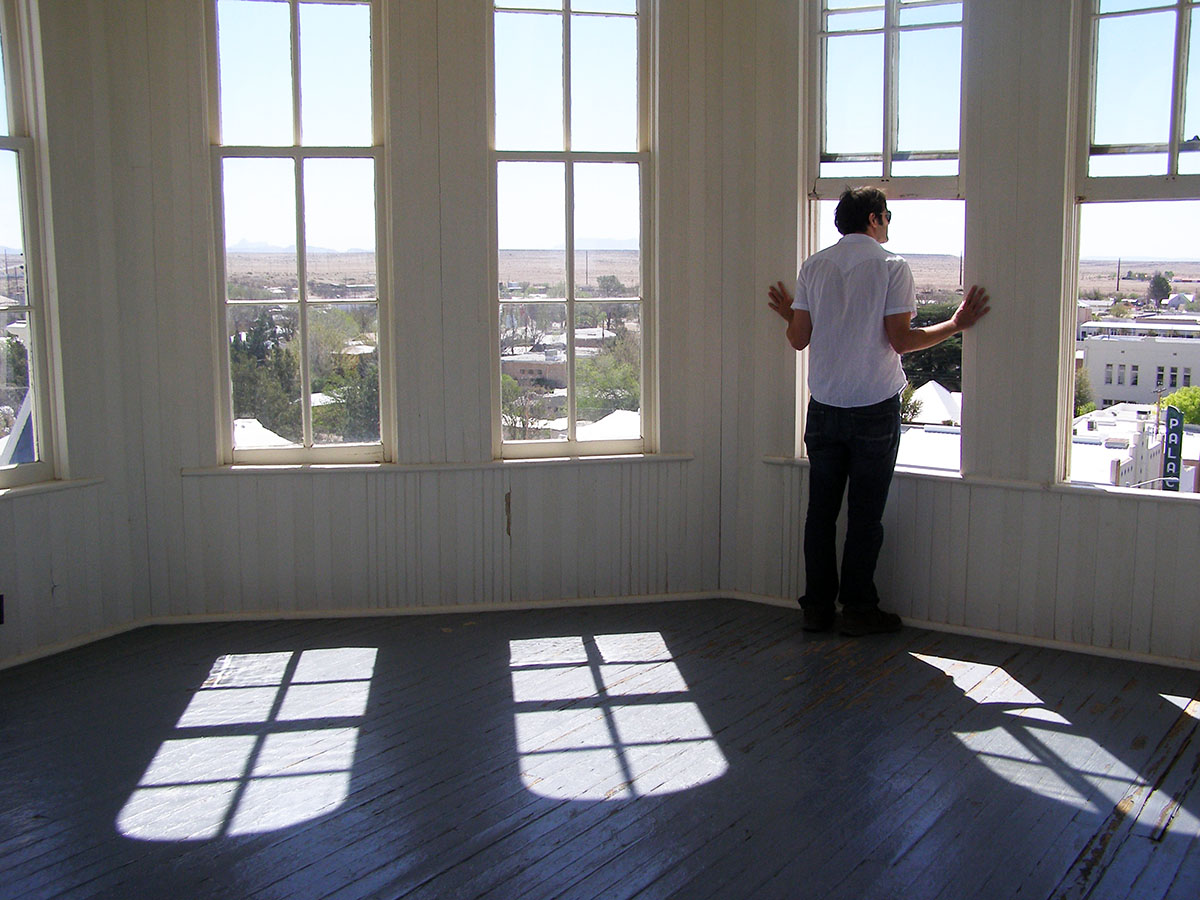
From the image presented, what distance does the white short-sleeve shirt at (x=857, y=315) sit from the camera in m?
4.35

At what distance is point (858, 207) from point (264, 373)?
2.50 meters

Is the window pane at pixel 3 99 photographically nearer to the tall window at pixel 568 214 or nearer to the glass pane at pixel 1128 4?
the tall window at pixel 568 214

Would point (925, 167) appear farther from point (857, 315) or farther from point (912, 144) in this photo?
point (857, 315)

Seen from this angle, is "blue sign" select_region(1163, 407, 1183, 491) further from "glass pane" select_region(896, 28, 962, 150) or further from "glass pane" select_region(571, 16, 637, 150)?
"glass pane" select_region(571, 16, 637, 150)

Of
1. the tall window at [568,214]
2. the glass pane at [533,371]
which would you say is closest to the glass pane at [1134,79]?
the tall window at [568,214]

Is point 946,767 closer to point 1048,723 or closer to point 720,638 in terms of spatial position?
point 1048,723

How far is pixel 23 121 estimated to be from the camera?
14.4 feet

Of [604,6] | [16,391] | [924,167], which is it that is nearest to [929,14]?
[924,167]

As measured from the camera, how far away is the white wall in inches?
171

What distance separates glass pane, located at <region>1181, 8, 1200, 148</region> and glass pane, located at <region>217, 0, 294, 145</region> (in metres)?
3.37

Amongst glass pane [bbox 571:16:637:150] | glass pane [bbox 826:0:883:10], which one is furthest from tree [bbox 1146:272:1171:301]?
glass pane [bbox 571:16:637:150]

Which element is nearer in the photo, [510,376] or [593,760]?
[593,760]

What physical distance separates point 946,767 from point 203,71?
12.4 ft

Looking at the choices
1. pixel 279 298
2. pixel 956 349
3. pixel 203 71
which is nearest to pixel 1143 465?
pixel 956 349
